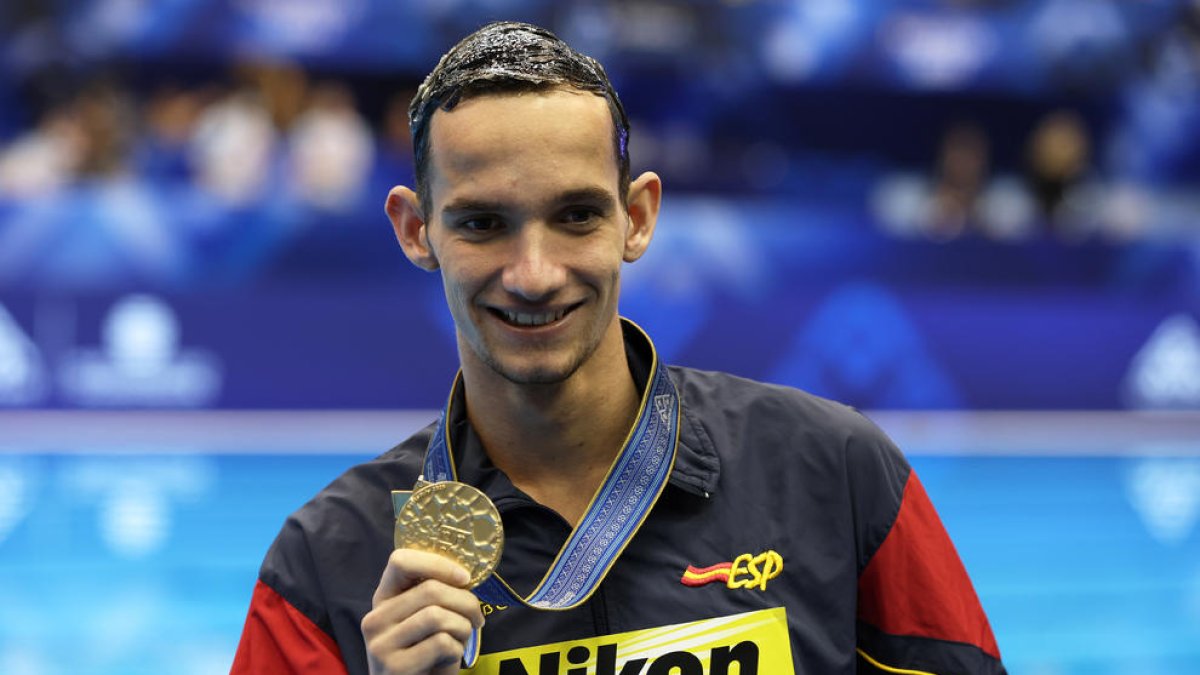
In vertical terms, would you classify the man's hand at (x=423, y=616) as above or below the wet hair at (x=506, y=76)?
below

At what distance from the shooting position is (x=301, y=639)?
75.3 inches

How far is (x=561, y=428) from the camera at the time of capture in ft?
6.64

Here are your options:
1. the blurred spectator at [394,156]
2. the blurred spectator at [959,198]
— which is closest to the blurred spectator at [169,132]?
the blurred spectator at [394,156]

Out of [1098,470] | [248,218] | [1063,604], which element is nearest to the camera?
[1063,604]

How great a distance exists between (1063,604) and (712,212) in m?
5.28

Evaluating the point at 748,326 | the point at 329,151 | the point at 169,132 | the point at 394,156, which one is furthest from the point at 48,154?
the point at 748,326

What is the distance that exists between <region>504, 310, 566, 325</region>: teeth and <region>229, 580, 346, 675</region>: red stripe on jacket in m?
0.47

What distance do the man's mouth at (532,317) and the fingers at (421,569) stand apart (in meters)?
0.34

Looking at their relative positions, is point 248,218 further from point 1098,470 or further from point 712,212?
point 1098,470

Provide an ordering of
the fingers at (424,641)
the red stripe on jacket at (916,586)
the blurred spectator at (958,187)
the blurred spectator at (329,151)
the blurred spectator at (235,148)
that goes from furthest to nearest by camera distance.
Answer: the blurred spectator at (958,187), the blurred spectator at (329,151), the blurred spectator at (235,148), the red stripe on jacket at (916,586), the fingers at (424,641)

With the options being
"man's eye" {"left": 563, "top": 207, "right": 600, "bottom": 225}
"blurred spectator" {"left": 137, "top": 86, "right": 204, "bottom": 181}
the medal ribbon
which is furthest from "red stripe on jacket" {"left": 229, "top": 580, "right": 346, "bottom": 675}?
"blurred spectator" {"left": 137, "top": 86, "right": 204, "bottom": 181}

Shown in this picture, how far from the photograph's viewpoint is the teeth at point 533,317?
6.10 feet

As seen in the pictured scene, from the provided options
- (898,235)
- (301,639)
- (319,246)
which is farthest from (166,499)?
(301,639)

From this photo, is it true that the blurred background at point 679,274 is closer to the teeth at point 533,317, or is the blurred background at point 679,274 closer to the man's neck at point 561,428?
the man's neck at point 561,428
